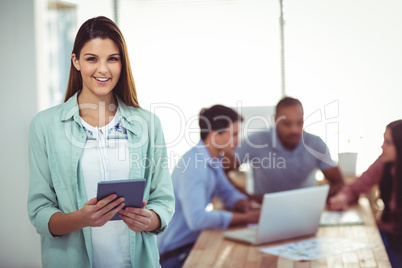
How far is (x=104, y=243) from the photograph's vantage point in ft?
5.68

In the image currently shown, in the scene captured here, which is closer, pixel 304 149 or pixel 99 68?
pixel 99 68

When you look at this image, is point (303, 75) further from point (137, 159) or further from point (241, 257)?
point (137, 159)

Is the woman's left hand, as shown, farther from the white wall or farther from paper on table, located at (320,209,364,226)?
paper on table, located at (320,209,364,226)

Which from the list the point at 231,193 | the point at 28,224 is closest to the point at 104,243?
the point at 28,224

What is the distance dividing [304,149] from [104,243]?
2039mm

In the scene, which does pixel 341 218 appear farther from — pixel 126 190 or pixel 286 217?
pixel 126 190

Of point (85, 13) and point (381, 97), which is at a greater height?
point (85, 13)

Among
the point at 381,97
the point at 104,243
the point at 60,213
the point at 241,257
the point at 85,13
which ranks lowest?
the point at 241,257

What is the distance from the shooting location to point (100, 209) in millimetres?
1548

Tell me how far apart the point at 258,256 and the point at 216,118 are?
1105 mm

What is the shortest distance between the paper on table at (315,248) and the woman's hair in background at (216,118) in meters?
0.94

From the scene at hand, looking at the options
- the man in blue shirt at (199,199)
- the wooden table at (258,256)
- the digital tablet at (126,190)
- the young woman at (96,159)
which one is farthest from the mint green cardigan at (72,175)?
the man in blue shirt at (199,199)

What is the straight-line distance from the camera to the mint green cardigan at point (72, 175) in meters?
1.66

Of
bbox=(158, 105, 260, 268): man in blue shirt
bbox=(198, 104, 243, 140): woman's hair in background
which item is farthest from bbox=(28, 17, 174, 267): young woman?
bbox=(198, 104, 243, 140): woman's hair in background
